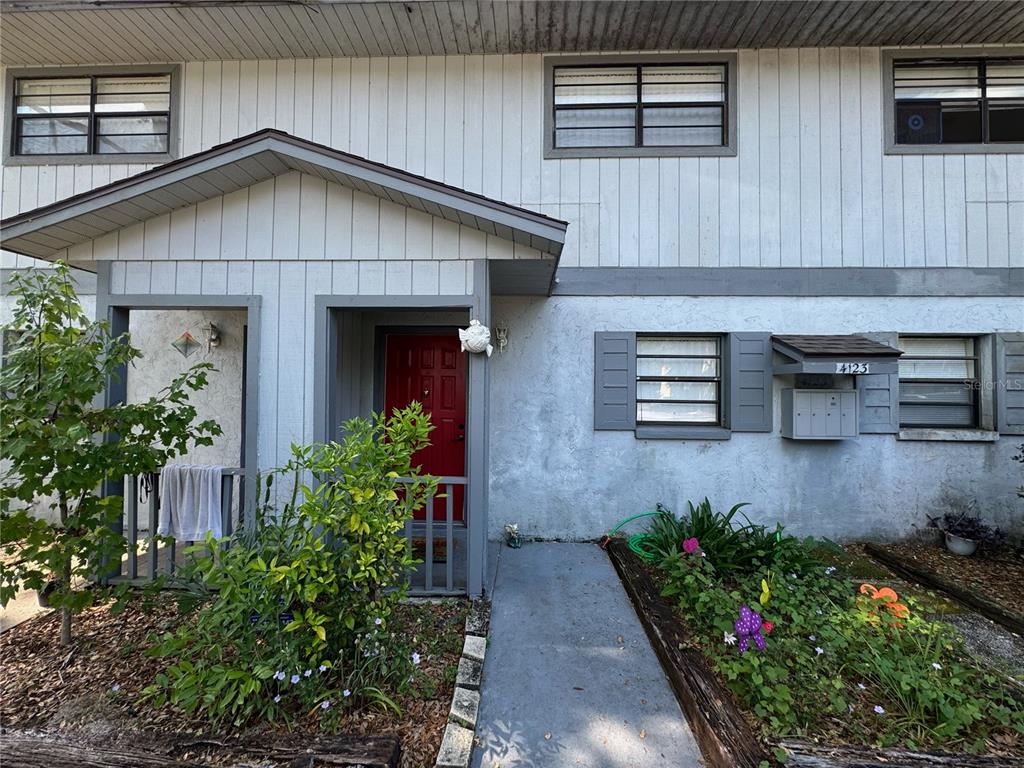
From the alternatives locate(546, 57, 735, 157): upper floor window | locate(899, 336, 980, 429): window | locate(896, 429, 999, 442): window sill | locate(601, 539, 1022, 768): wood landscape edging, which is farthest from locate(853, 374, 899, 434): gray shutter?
locate(601, 539, 1022, 768): wood landscape edging

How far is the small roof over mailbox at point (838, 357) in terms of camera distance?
3980mm


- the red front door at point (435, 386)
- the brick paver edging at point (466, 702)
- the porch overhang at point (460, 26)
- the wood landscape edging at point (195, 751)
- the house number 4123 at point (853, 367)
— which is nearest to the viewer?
the wood landscape edging at point (195, 751)

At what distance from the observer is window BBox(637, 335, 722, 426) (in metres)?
4.81

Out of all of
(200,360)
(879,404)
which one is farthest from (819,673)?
(200,360)

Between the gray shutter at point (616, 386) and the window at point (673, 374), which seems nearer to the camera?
the gray shutter at point (616, 386)

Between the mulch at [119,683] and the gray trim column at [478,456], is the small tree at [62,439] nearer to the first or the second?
the mulch at [119,683]

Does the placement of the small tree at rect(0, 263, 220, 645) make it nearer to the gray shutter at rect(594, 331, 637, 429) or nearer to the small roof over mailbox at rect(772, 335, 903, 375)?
the gray shutter at rect(594, 331, 637, 429)

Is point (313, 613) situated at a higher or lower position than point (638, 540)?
higher

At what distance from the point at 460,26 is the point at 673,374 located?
4261 millimetres

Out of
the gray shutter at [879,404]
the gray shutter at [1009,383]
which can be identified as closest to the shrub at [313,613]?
the gray shutter at [879,404]

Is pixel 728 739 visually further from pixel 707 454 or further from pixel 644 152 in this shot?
pixel 644 152

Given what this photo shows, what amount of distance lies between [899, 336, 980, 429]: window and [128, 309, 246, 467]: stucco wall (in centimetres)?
712

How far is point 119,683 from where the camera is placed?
2.31m

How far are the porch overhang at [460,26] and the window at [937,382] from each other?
3.23 m
